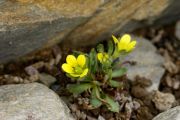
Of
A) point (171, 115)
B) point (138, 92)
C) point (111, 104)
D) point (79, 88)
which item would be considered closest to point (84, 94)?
point (79, 88)

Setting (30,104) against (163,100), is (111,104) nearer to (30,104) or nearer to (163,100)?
(163,100)

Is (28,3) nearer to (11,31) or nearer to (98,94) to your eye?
(11,31)

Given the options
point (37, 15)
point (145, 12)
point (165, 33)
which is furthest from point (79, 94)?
point (165, 33)

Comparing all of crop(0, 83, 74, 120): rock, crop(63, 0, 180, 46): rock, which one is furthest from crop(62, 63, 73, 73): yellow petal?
crop(63, 0, 180, 46): rock

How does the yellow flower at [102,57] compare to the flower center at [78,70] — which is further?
the yellow flower at [102,57]

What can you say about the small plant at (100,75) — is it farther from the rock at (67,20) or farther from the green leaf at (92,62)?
the rock at (67,20)

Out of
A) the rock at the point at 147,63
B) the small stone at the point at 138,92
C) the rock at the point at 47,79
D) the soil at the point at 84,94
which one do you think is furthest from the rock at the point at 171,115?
the rock at the point at 47,79
